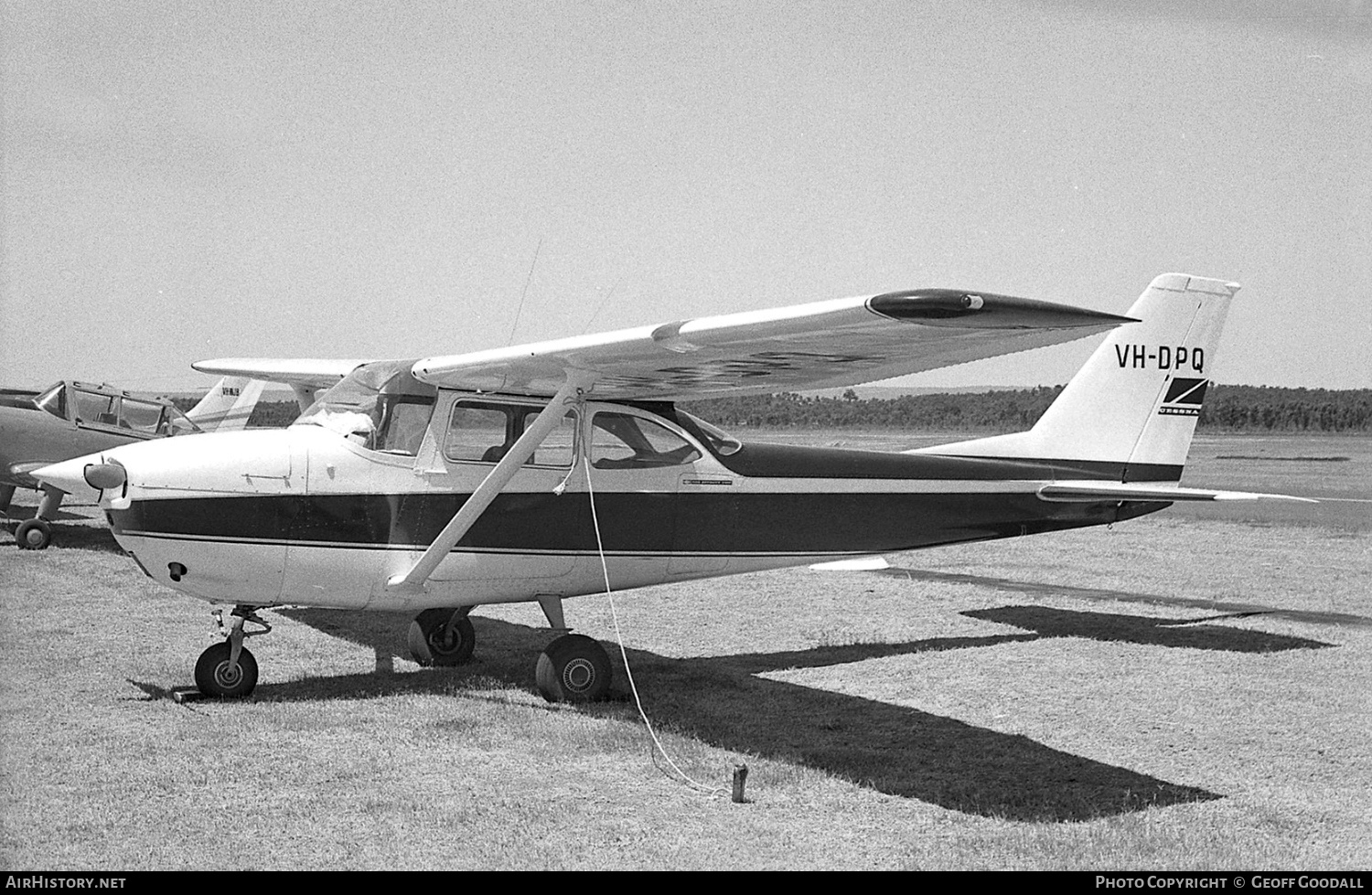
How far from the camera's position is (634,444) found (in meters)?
7.99

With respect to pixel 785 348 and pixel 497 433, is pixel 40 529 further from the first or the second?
pixel 785 348

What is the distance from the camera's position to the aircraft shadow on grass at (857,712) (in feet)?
18.7

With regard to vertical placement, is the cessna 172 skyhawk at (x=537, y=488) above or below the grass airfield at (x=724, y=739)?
above

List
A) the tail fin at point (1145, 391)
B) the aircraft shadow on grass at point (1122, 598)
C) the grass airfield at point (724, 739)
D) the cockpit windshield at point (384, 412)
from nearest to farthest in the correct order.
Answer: the grass airfield at point (724, 739) < the cockpit windshield at point (384, 412) < the tail fin at point (1145, 391) < the aircraft shadow on grass at point (1122, 598)

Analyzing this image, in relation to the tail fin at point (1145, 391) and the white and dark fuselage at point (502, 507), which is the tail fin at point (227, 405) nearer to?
the white and dark fuselage at point (502, 507)

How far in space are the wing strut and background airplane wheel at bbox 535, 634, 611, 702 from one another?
91 cm

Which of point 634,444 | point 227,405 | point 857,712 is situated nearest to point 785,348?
point 634,444

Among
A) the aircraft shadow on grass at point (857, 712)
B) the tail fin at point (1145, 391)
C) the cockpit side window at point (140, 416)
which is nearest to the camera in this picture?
the aircraft shadow on grass at point (857, 712)

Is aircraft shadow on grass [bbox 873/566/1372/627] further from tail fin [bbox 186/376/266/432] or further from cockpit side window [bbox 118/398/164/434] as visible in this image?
tail fin [bbox 186/376/266/432]

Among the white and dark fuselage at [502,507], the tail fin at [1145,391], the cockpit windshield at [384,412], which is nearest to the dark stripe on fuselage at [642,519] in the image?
the white and dark fuselage at [502,507]

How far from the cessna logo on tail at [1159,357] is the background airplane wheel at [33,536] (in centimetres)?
1256

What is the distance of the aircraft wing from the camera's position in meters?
4.66
